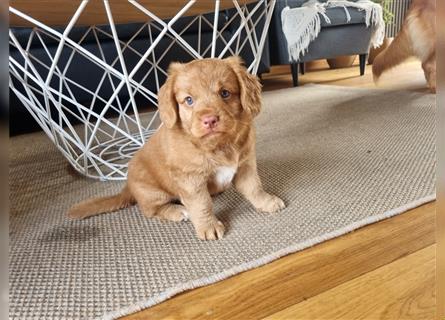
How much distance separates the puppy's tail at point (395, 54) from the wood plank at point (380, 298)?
1952mm

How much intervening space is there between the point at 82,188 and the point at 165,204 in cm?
40

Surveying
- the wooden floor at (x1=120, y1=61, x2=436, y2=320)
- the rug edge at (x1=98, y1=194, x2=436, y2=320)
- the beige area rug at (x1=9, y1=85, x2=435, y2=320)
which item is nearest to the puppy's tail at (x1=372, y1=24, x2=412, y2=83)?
the beige area rug at (x1=9, y1=85, x2=435, y2=320)

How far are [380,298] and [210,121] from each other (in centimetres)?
45

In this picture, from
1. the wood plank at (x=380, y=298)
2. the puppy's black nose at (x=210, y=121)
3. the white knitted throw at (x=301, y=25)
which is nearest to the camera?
the wood plank at (x=380, y=298)

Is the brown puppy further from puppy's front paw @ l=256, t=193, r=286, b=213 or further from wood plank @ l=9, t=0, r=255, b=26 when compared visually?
wood plank @ l=9, t=0, r=255, b=26

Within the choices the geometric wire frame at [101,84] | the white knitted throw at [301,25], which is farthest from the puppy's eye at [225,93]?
the white knitted throw at [301,25]

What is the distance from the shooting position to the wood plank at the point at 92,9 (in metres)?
0.99

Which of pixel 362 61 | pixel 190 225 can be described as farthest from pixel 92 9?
pixel 362 61

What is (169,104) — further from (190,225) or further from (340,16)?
(340,16)

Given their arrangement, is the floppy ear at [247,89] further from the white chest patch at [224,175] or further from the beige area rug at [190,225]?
the beige area rug at [190,225]

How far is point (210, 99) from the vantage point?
87 centimetres

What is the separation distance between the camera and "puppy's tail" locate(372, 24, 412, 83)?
7.72ft

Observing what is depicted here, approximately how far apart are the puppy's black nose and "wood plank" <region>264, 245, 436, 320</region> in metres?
0.38

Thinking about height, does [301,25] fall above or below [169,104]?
below
